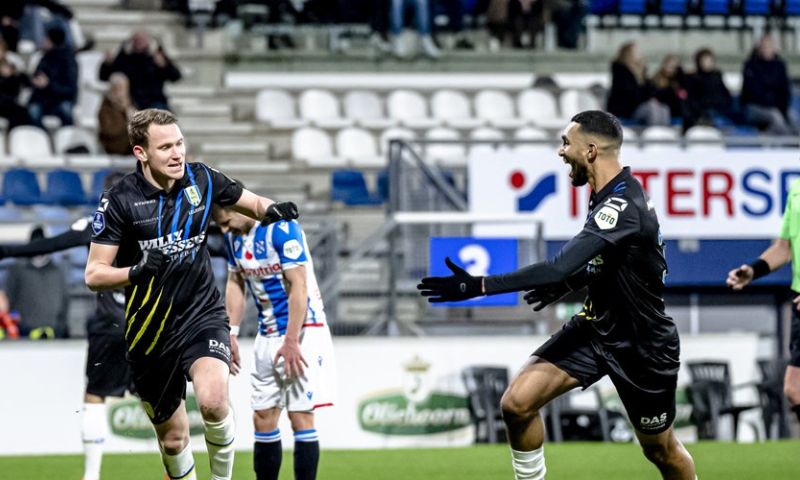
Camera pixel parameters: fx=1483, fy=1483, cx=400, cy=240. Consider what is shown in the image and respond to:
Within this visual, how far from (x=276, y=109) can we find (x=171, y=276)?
14.2 meters

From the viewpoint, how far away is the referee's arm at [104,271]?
7726mm

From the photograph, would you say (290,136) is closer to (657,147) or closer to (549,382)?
(657,147)

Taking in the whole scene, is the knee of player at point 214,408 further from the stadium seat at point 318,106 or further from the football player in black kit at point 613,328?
the stadium seat at point 318,106

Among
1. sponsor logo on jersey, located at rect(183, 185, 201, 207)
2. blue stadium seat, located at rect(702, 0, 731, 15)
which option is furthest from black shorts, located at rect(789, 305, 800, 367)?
blue stadium seat, located at rect(702, 0, 731, 15)

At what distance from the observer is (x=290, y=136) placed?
21812mm

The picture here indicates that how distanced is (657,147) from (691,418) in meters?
4.28

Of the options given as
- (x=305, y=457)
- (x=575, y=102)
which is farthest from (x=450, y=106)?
(x=305, y=457)

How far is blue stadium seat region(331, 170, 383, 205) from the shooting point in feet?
62.2

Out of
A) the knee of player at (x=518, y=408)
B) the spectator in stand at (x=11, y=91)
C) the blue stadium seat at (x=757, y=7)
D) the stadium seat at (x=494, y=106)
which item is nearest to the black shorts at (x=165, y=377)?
the knee of player at (x=518, y=408)

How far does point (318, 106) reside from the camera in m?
22.3

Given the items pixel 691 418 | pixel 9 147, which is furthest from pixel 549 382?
pixel 9 147

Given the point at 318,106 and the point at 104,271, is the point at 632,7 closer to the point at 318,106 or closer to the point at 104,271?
the point at 318,106

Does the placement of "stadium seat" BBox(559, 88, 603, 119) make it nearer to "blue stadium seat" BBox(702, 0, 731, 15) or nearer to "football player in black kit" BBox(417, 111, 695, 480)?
A: "blue stadium seat" BBox(702, 0, 731, 15)

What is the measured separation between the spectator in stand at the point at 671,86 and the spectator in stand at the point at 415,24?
3547 millimetres
